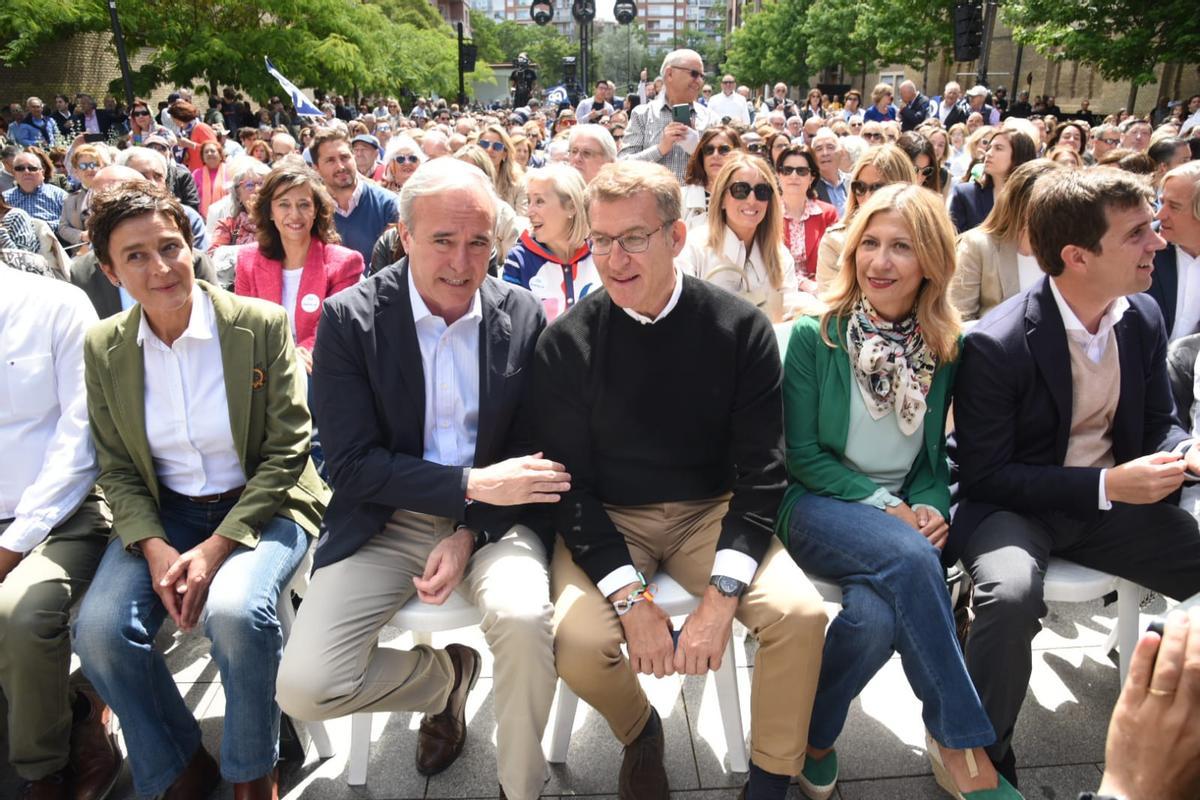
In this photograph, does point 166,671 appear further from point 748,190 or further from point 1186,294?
point 1186,294

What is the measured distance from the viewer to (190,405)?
102 inches

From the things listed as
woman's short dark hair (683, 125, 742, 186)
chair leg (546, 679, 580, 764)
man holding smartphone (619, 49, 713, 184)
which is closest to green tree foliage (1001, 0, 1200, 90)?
man holding smartphone (619, 49, 713, 184)

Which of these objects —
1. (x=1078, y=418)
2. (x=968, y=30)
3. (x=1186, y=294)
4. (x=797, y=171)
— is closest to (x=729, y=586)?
(x=1078, y=418)

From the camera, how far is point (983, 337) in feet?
8.27

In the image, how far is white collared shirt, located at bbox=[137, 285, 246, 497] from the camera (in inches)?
101

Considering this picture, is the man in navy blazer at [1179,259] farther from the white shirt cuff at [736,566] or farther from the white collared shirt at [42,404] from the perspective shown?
the white collared shirt at [42,404]

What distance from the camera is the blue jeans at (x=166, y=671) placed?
2.24m

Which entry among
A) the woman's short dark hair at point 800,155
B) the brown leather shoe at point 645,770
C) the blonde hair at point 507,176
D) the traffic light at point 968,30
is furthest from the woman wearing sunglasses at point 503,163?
the traffic light at point 968,30

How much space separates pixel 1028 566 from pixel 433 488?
5.54ft

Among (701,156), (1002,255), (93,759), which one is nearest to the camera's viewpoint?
(93,759)

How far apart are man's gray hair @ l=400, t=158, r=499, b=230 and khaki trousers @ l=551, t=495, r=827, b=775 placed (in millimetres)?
1173

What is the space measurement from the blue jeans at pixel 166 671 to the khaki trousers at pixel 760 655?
0.84m

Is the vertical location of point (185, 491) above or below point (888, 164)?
below

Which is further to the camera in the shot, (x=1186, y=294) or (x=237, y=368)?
(x=1186, y=294)
